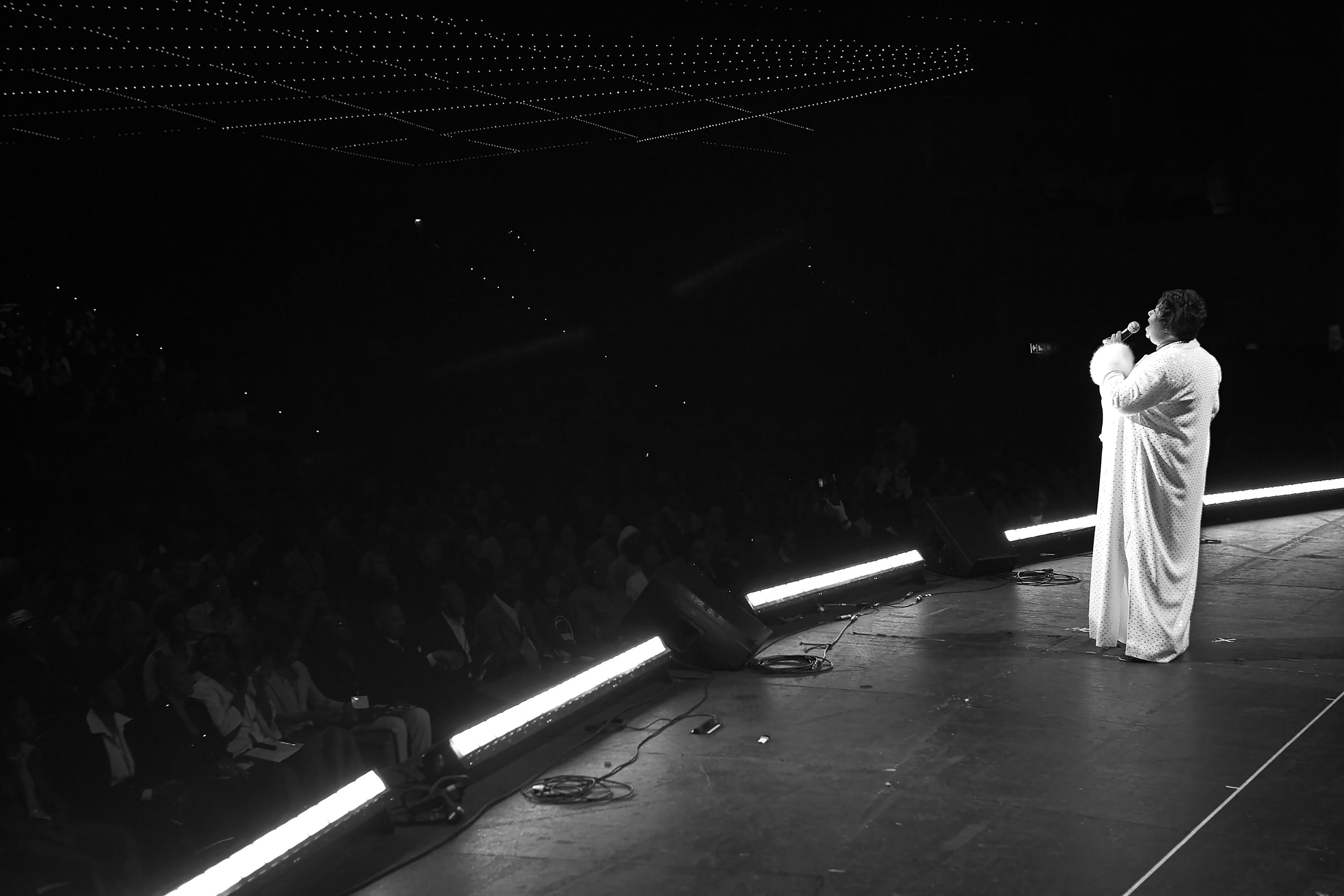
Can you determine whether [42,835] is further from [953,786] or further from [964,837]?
[953,786]

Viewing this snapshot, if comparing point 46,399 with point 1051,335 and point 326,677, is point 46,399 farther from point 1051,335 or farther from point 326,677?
point 1051,335

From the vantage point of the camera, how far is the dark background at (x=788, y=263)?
1204cm

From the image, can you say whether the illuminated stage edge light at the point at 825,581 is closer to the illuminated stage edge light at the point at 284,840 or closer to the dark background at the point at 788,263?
the illuminated stage edge light at the point at 284,840

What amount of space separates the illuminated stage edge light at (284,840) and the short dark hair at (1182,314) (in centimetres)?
Answer: 401

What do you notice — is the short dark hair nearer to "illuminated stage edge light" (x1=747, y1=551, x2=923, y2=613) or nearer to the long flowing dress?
the long flowing dress

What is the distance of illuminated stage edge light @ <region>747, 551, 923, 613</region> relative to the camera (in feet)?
22.7

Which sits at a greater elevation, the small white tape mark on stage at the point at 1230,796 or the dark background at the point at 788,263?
the dark background at the point at 788,263

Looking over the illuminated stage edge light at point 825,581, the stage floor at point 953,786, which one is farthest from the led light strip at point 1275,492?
the stage floor at point 953,786

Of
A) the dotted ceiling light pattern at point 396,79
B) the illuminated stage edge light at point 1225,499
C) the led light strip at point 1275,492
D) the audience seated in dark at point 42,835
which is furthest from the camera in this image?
the led light strip at point 1275,492

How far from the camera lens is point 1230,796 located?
13.5 ft

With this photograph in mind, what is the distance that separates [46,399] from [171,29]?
4.94 meters

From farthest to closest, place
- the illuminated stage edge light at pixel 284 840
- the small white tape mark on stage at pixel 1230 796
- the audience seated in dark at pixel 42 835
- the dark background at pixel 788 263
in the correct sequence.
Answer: the dark background at pixel 788 263 < the audience seated in dark at pixel 42 835 < the small white tape mark on stage at pixel 1230 796 < the illuminated stage edge light at pixel 284 840

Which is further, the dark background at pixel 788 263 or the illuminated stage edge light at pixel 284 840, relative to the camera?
the dark background at pixel 788 263

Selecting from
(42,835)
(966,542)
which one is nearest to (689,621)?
(42,835)
